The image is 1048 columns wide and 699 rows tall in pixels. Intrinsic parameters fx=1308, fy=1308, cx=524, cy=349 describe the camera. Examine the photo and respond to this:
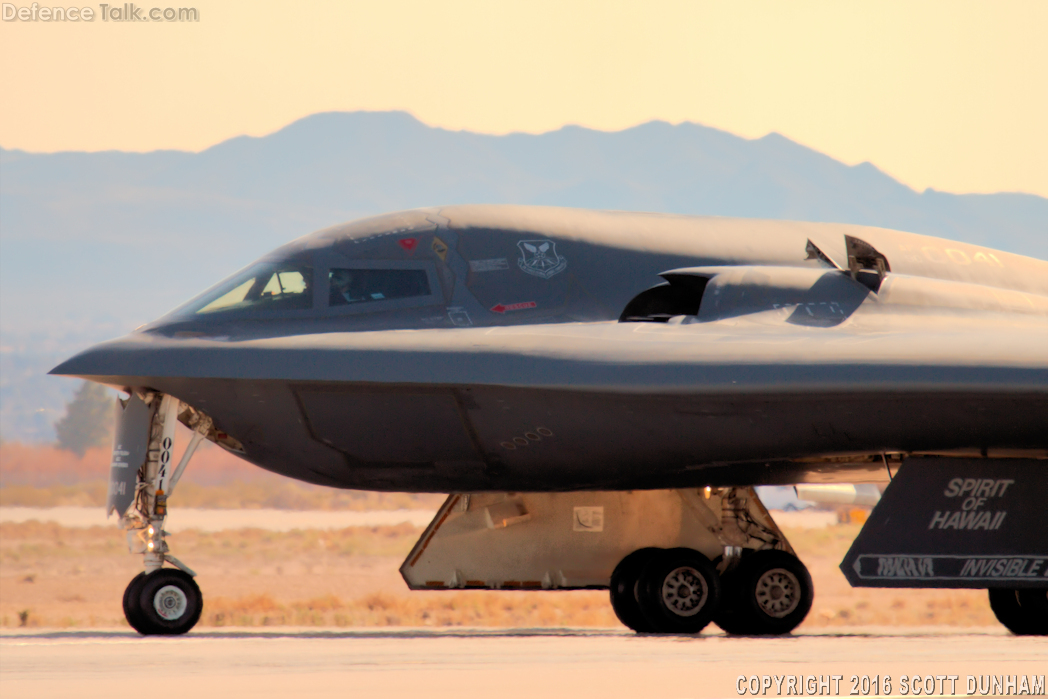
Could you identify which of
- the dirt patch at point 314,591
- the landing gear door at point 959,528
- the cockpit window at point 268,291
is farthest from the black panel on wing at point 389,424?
the dirt patch at point 314,591

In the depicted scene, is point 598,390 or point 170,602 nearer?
point 598,390

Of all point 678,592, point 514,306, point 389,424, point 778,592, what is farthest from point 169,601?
point 778,592

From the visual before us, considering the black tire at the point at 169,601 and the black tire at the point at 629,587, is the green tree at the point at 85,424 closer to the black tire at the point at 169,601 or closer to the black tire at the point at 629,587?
the black tire at the point at 629,587

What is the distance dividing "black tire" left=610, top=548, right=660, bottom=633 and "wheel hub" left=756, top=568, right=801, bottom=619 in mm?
1055

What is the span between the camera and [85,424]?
90438 millimetres

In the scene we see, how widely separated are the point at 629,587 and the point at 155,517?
4225 millimetres

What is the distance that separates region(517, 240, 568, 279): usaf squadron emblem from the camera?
1101 cm

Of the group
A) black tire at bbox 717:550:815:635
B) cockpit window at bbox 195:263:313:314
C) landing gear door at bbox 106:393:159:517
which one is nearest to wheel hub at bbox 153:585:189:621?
landing gear door at bbox 106:393:159:517

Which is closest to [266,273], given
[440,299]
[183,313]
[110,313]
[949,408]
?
[183,313]

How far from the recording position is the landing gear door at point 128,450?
34.3 feet

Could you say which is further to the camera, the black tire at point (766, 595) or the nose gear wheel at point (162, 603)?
the black tire at point (766, 595)

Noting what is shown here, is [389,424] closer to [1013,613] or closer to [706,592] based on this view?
[706,592]

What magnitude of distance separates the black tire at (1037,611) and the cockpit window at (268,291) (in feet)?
25.8

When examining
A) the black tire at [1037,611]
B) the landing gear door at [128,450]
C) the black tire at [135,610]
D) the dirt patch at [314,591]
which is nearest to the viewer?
the black tire at [135,610]
